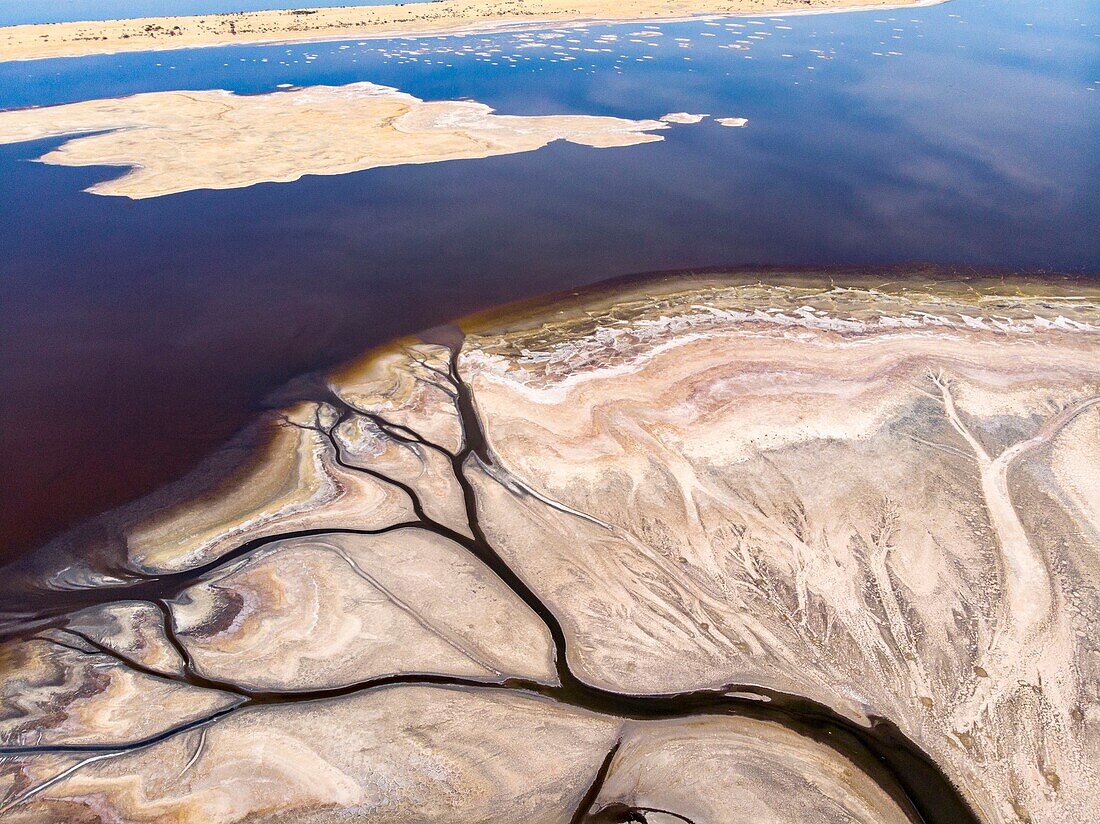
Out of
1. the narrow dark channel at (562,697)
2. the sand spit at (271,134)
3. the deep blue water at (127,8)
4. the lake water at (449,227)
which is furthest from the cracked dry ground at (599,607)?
the deep blue water at (127,8)

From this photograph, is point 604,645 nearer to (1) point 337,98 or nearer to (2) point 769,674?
(2) point 769,674

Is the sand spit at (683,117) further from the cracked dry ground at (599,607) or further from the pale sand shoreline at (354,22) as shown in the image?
the pale sand shoreline at (354,22)

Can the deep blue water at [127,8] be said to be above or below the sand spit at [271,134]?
above

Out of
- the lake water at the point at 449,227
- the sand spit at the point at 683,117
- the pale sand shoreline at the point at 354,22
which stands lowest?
the lake water at the point at 449,227

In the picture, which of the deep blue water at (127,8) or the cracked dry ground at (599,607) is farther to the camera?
the deep blue water at (127,8)

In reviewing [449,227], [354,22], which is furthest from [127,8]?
[449,227]

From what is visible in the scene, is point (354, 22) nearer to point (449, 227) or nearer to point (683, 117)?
point (683, 117)

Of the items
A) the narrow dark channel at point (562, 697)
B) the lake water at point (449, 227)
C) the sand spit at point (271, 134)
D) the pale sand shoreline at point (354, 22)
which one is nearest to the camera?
the narrow dark channel at point (562, 697)

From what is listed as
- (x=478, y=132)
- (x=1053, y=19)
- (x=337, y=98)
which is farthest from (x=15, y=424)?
(x=1053, y=19)

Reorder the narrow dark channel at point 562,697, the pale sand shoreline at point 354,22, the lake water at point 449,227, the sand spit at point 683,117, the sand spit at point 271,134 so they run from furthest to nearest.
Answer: the pale sand shoreline at point 354,22 → the sand spit at point 683,117 → the sand spit at point 271,134 → the lake water at point 449,227 → the narrow dark channel at point 562,697
